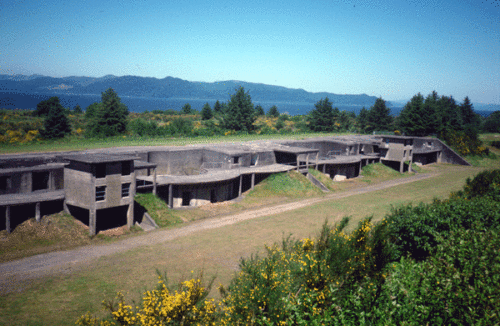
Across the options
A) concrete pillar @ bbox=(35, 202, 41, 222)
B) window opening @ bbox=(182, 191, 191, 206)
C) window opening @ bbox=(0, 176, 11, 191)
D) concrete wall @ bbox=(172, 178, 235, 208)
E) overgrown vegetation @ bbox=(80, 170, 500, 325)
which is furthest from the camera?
window opening @ bbox=(182, 191, 191, 206)

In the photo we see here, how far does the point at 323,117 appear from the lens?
93625 millimetres

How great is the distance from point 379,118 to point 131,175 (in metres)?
82.2

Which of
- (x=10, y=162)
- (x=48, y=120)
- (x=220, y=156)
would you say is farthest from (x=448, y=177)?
(x=48, y=120)

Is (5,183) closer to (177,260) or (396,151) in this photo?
(177,260)

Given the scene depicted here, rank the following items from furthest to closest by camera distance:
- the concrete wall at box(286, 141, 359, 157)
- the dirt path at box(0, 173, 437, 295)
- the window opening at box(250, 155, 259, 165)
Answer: the concrete wall at box(286, 141, 359, 157), the window opening at box(250, 155, 259, 165), the dirt path at box(0, 173, 437, 295)

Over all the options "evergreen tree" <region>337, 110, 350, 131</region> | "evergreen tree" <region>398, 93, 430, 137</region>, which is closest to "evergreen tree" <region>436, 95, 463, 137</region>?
"evergreen tree" <region>398, 93, 430, 137</region>

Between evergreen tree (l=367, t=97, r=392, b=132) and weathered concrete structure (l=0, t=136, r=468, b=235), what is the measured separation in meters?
42.1

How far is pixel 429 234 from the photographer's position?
48.6 ft

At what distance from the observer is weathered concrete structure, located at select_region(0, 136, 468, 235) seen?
25812mm

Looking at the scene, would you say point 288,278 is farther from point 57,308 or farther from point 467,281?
point 57,308

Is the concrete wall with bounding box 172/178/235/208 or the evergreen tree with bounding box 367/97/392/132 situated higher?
the evergreen tree with bounding box 367/97/392/132

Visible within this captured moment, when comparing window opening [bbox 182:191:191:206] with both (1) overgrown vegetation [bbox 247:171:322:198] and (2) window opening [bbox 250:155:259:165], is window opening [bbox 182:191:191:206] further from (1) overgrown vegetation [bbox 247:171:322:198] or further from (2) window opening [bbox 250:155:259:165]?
(2) window opening [bbox 250:155:259:165]

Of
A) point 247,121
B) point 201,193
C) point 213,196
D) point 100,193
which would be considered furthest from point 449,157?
point 100,193

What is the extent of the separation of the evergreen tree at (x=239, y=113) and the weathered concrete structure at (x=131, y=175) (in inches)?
1075
